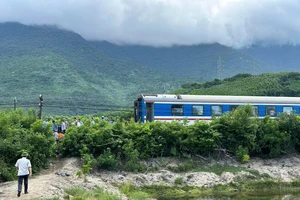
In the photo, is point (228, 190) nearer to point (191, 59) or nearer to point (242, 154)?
point (242, 154)

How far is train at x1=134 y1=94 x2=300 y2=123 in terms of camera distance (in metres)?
30.1

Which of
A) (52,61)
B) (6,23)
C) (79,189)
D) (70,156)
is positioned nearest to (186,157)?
(70,156)

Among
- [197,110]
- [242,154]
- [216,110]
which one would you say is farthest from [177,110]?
[242,154]

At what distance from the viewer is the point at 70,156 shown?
25828 mm

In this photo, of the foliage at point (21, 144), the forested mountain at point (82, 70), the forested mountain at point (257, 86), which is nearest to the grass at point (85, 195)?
the foliage at point (21, 144)

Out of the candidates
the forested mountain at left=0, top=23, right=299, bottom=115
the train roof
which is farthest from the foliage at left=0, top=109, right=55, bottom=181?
the forested mountain at left=0, top=23, right=299, bottom=115

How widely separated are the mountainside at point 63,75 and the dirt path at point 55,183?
31253 mm

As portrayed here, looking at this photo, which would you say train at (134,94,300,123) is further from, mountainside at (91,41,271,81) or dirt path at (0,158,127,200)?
mountainside at (91,41,271,81)

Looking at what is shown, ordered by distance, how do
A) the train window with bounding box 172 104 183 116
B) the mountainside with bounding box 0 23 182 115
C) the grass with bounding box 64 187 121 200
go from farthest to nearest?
the mountainside with bounding box 0 23 182 115, the train window with bounding box 172 104 183 116, the grass with bounding box 64 187 121 200

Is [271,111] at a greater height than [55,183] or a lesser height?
greater

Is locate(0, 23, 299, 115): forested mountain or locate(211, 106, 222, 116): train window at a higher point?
locate(0, 23, 299, 115): forested mountain

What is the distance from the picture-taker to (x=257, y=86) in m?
65.4

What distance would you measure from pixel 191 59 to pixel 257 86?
91.9 metres

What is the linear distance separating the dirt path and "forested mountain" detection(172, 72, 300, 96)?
36195mm
